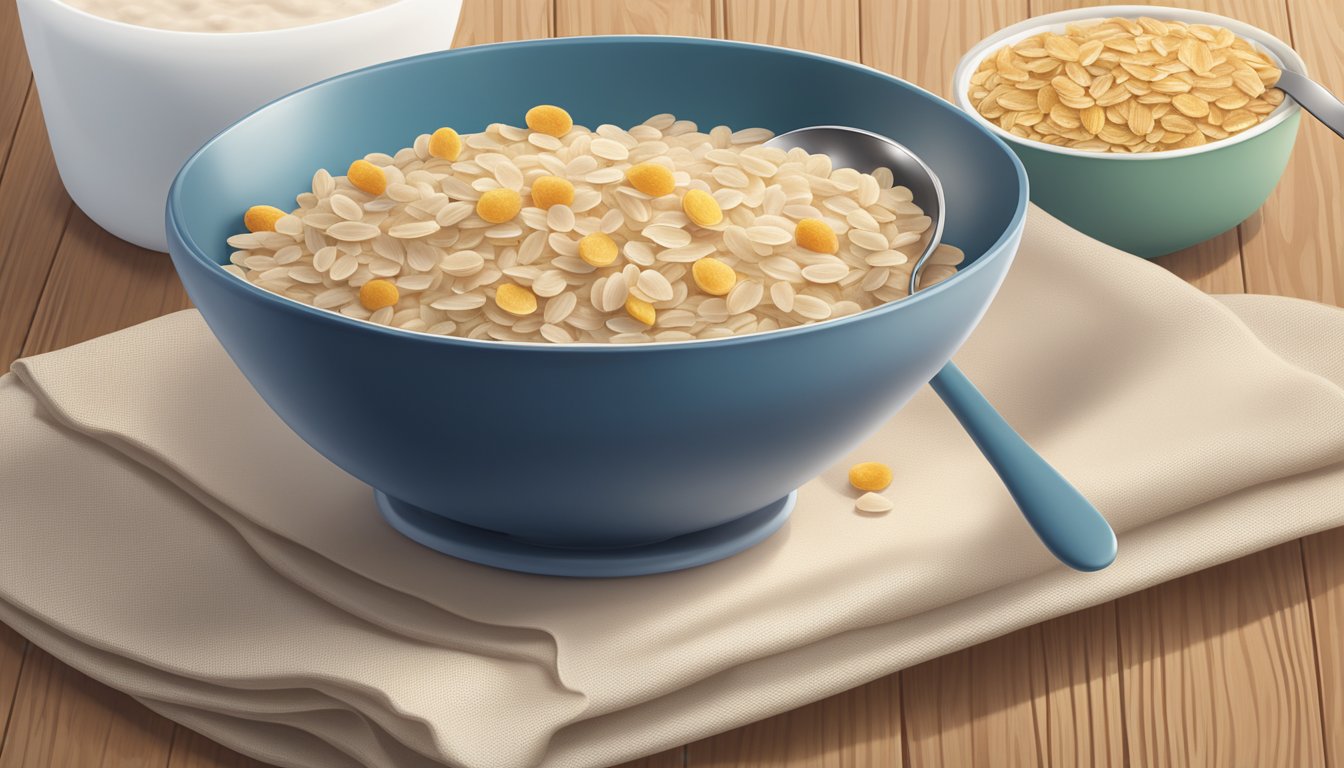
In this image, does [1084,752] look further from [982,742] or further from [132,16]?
[132,16]

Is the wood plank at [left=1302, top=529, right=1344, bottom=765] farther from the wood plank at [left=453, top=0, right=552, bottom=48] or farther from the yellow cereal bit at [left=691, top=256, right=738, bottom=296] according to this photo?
the wood plank at [left=453, top=0, right=552, bottom=48]

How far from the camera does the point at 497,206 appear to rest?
0.64 meters

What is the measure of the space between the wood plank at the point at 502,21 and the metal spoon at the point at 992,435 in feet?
1.82

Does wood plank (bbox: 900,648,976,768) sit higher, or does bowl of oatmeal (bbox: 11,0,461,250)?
bowl of oatmeal (bbox: 11,0,461,250)

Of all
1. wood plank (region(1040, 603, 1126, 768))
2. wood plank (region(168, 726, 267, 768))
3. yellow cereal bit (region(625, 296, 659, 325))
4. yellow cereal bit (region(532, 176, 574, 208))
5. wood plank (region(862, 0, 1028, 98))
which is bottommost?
wood plank (region(862, 0, 1028, 98))

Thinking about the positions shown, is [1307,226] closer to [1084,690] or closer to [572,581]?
[1084,690]

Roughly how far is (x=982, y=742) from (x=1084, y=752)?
0.05 m

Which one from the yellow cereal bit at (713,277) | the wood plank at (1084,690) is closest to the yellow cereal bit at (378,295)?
the yellow cereal bit at (713,277)

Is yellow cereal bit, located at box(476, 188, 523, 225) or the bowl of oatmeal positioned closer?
yellow cereal bit, located at box(476, 188, 523, 225)

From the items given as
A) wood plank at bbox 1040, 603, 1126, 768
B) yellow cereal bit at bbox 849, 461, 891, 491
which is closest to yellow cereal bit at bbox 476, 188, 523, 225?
yellow cereal bit at bbox 849, 461, 891, 491

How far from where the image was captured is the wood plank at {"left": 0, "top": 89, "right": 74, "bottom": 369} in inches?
37.9

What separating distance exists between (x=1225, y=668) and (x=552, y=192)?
1.28ft

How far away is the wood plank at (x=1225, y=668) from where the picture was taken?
2.09ft

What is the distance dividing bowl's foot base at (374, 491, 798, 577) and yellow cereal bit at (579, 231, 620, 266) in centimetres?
14
